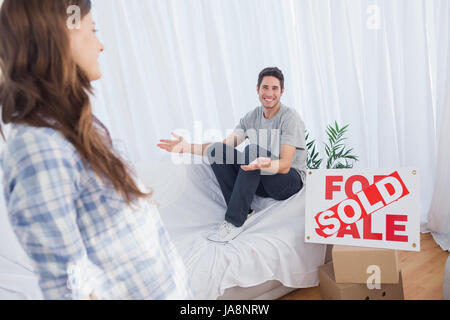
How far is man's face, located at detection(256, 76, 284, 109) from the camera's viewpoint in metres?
1.98

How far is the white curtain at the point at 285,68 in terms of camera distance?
2121 millimetres

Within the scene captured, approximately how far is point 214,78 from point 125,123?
67 centimetres

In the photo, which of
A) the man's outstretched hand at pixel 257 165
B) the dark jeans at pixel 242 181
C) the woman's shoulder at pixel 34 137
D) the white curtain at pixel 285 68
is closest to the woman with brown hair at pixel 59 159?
the woman's shoulder at pixel 34 137

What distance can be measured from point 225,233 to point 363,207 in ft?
2.19

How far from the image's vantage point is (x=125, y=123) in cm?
235

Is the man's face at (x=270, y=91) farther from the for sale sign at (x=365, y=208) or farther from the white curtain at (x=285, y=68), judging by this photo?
the for sale sign at (x=365, y=208)

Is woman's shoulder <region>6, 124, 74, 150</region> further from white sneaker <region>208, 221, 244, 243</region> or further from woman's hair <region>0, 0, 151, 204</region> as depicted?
white sneaker <region>208, 221, 244, 243</region>

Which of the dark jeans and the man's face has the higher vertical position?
the man's face

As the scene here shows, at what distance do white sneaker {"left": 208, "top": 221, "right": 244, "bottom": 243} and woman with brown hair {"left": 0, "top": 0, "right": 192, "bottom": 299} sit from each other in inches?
39.9

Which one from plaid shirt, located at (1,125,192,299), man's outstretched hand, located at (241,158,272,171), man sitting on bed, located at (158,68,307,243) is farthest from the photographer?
man sitting on bed, located at (158,68,307,243)

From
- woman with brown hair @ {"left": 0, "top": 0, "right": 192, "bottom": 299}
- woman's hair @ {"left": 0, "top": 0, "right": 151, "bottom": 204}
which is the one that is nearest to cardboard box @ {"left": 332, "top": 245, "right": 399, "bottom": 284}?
woman with brown hair @ {"left": 0, "top": 0, "right": 192, "bottom": 299}

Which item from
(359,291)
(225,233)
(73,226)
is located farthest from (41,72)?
(359,291)
